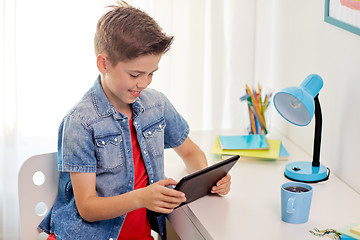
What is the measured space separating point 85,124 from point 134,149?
0.17 m

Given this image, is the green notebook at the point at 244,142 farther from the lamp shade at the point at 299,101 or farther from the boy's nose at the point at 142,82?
the boy's nose at the point at 142,82

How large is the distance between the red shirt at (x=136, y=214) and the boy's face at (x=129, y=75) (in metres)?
0.11

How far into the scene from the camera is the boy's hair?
1.24 m

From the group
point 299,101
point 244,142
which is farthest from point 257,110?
point 299,101

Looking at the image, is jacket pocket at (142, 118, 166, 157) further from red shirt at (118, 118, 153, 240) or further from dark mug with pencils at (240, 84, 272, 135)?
dark mug with pencils at (240, 84, 272, 135)

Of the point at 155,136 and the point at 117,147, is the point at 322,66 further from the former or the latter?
the point at 117,147

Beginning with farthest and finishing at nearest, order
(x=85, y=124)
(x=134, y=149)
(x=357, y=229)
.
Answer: (x=134, y=149), (x=85, y=124), (x=357, y=229)

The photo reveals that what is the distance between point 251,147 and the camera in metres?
1.65

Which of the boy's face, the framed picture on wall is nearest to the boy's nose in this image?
the boy's face

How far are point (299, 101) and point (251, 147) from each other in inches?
15.0

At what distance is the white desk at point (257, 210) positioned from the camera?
1201 millimetres

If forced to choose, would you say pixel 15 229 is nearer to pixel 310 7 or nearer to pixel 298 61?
pixel 298 61

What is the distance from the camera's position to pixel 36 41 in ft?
6.02

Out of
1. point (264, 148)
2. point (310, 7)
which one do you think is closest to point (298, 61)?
point (310, 7)
